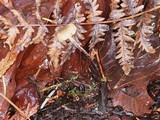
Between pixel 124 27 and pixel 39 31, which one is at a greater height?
pixel 39 31

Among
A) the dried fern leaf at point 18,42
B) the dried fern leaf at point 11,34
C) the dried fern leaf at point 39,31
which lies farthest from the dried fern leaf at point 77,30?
the dried fern leaf at point 11,34

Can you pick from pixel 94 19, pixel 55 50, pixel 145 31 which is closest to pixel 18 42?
pixel 55 50

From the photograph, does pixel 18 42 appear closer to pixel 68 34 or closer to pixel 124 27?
pixel 68 34

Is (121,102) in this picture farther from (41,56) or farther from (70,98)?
(41,56)

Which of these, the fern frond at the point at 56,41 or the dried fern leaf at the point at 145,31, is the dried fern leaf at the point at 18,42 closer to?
the fern frond at the point at 56,41

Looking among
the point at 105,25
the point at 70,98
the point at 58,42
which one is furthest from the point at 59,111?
the point at 105,25

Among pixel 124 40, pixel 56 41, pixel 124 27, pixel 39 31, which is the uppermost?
pixel 39 31

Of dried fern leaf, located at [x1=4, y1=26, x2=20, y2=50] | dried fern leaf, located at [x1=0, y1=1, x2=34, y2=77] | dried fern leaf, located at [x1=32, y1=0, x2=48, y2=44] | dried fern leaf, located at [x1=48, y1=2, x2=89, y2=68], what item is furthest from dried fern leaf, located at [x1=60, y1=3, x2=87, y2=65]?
dried fern leaf, located at [x1=4, y1=26, x2=20, y2=50]

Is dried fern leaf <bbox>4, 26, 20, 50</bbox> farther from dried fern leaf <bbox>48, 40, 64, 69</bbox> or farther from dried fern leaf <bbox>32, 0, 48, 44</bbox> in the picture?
dried fern leaf <bbox>48, 40, 64, 69</bbox>

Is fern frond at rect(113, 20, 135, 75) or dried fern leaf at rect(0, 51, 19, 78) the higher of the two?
dried fern leaf at rect(0, 51, 19, 78)
